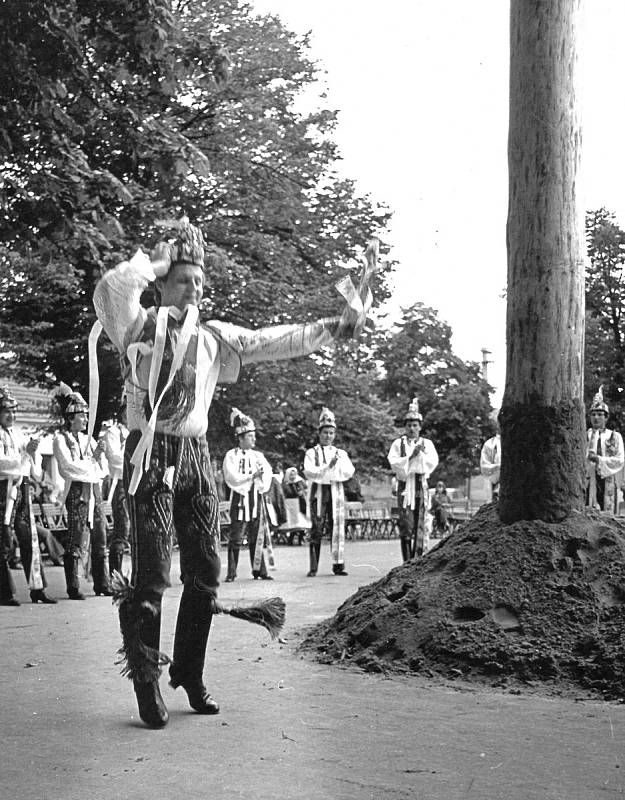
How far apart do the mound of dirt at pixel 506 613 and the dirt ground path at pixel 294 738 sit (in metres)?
0.30

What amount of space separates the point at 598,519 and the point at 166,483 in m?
3.73

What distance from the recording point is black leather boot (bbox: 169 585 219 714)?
6133 millimetres

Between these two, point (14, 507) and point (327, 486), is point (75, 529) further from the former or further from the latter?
→ point (327, 486)

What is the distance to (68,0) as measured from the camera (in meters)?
11.0

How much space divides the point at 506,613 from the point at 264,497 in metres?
9.15

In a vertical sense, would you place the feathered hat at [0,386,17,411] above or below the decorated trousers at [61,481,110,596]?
above

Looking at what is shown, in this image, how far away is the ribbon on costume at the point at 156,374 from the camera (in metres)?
5.88

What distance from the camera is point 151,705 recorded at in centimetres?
584

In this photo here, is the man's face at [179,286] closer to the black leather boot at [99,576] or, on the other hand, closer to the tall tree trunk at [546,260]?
the tall tree trunk at [546,260]

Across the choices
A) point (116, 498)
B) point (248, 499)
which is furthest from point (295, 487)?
point (116, 498)

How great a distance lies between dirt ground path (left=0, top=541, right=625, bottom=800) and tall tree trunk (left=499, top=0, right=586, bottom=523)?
195 centimetres

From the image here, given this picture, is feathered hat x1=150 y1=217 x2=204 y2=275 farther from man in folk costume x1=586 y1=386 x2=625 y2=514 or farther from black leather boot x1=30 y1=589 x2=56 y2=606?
man in folk costume x1=586 y1=386 x2=625 y2=514

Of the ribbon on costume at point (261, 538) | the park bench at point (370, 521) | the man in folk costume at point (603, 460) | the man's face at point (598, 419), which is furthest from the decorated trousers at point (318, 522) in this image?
the park bench at point (370, 521)

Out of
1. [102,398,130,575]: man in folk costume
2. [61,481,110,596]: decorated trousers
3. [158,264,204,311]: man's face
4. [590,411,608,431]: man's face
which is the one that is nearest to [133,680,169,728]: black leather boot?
[158,264,204,311]: man's face
